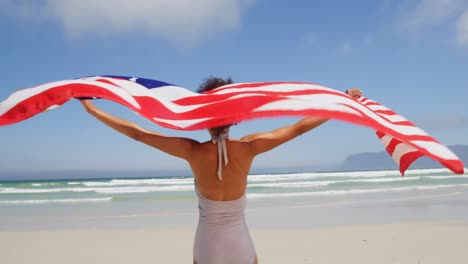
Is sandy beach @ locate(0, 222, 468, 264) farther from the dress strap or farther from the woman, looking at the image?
the dress strap

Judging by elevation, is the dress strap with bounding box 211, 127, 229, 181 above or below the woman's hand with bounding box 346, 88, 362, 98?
below

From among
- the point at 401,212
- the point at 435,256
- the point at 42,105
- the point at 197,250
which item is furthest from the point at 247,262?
the point at 401,212

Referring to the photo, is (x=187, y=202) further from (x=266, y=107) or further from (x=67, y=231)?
(x=266, y=107)

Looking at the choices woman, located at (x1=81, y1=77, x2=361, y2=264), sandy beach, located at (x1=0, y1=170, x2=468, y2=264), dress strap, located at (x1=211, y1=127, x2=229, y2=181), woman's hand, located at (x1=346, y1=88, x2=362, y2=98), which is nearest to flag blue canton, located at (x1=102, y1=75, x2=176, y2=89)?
woman, located at (x1=81, y1=77, x2=361, y2=264)

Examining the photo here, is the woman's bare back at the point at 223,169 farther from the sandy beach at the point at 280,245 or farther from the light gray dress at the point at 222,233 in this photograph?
the sandy beach at the point at 280,245

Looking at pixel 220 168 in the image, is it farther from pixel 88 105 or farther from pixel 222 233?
pixel 88 105

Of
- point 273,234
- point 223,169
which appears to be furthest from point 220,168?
point 273,234

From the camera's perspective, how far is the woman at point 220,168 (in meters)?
2.31

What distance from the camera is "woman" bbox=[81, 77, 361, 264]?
2311mm

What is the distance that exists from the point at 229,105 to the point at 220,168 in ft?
1.24

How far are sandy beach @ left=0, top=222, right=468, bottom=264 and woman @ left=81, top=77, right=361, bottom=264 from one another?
4514 mm

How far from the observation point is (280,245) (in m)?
7.64

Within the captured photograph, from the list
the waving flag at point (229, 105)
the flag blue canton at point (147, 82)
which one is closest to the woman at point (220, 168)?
the waving flag at point (229, 105)

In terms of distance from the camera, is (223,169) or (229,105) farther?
(229,105)
